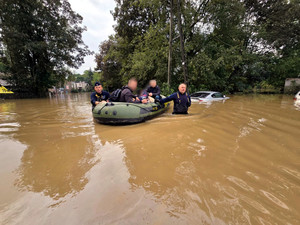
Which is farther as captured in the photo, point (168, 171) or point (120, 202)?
point (168, 171)

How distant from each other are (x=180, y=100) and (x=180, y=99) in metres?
0.04

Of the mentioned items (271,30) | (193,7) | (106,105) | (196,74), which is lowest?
(106,105)

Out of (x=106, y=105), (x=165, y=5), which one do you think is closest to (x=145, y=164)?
(x=106, y=105)

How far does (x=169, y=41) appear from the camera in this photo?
12.1 m

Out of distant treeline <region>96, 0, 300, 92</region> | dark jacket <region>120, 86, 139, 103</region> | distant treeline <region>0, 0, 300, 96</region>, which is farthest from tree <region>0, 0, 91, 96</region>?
dark jacket <region>120, 86, 139, 103</region>

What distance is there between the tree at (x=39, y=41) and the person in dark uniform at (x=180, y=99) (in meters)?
16.3

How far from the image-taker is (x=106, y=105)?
14.4 feet

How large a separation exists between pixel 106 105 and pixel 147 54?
12.3 metres

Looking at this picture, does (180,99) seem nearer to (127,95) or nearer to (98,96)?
(127,95)

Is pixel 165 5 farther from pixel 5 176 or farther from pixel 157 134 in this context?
pixel 5 176

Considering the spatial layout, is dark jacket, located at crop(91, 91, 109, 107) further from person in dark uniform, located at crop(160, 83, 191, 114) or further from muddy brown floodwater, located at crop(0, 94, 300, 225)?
muddy brown floodwater, located at crop(0, 94, 300, 225)

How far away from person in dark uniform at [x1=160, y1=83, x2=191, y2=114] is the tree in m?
16.3

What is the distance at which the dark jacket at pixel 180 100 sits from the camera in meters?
5.07

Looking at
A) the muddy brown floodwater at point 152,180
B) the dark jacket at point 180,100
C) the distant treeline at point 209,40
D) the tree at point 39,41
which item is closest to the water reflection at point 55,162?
the muddy brown floodwater at point 152,180
